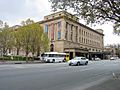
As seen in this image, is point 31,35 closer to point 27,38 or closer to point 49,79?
point 27,38

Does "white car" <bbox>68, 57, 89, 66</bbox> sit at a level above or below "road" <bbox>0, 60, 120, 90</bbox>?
above

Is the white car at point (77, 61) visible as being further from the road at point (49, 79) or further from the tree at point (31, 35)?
the tree at point (31, 35)

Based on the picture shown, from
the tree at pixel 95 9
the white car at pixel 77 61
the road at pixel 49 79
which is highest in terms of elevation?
the tree at pixel 95 9

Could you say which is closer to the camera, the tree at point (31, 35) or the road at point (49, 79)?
the road at point (49, 79)

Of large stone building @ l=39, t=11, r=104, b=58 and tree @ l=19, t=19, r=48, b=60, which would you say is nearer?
tree @ l=19, t=19, r=48, b=60

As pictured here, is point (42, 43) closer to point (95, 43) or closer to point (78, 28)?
point (78, 28)

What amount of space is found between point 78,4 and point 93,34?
320 ft

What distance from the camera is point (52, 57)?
5988 centimetres

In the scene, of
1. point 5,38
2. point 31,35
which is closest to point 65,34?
point 5,38

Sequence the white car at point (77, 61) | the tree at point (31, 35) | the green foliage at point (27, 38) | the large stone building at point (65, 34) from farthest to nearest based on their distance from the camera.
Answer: the large stone building at point (65, 34), the green foliage at point (27, 38), the tree at point (31, 35), the white car at point (77, 61)

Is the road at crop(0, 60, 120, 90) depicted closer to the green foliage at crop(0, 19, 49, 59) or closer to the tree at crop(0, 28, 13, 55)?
the green foliage at crop(0, 19, 49, 59)

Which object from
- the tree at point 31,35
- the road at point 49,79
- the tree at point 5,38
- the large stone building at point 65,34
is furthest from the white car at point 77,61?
the large stone building at point 65,34

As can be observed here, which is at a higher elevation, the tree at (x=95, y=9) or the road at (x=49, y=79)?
the tree at (x=95, y=9)

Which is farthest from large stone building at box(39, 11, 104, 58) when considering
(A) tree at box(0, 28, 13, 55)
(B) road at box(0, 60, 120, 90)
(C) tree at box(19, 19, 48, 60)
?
(B) road at box(0, 60, 120, 90)
